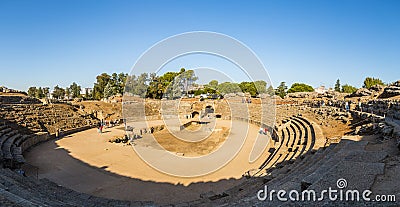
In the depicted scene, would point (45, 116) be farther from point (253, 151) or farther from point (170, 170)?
point (253, 151)

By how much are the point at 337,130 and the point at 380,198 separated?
42.9ft

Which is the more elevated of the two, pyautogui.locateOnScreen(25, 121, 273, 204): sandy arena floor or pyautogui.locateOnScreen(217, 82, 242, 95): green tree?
pyautogui.locateOnScreen(217, 82, 242, 95): green tree

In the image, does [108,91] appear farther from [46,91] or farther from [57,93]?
[46,91]

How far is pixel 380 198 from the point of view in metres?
4.27

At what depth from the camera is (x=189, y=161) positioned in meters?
16.3

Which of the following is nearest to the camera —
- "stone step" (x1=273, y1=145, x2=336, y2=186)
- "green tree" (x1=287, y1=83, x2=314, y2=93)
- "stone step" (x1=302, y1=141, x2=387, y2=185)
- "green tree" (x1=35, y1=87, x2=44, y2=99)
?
"stone step" (x1=302, y1=141, x2=387, y2=185)

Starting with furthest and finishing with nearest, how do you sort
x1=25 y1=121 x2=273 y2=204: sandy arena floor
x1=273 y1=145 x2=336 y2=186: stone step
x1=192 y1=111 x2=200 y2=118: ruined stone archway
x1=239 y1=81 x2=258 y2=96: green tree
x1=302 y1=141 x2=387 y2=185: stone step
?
x1=239 y1=81 x2=258 y2=96: green tree → x1=192 y1=111 x2=200 y2=118: ruined stone archway → x1=25 y1=121 x2=273 y2=204: sandy arena floor → x1=273 y1=145 x2=336 y2=186: stone step → x1=302 y1=141 x2=387 y2=185: stone step

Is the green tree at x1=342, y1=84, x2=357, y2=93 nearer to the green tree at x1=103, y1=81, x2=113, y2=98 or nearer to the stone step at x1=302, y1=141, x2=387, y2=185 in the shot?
the green tree at x1=103, y1=81, x2=113, y2=98

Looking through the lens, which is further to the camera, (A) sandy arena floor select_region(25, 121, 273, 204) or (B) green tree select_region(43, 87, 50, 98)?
(B) green tree select_region(43, 87, 50, 98)

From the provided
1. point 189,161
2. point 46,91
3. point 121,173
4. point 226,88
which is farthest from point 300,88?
point 46,91

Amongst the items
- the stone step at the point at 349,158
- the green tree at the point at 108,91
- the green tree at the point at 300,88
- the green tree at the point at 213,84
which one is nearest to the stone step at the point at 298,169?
the stone step at the point at 349,158

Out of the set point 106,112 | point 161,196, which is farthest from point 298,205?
point 106,112

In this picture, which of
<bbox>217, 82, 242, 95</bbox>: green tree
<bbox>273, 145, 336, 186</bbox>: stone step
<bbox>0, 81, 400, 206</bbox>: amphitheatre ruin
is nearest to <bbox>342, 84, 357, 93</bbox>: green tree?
<bbox>217, 82, 242, 95</bbox>: green tree

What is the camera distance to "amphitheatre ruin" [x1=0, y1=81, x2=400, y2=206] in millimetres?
6266
